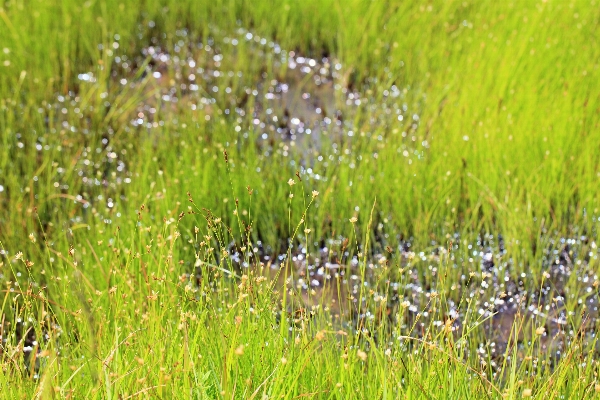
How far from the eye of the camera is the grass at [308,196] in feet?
7.50

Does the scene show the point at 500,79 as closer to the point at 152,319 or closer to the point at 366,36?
the point at 366,36

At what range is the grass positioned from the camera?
7.50ft

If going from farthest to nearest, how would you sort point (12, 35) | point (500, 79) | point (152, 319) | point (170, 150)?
point (12, 35) → point (500, 79) → point (170, 150) → point (152, 319)

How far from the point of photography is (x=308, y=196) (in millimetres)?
3531

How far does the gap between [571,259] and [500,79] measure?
129 cm

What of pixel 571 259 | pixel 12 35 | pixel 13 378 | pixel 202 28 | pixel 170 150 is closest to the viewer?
pixel 13 378

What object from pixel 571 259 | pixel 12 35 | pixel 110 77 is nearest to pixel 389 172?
pixel 571 259

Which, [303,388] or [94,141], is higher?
[94,141]

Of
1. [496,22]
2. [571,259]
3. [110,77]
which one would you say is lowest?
[571,259]

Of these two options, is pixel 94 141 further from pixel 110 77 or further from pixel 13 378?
pixel 13 378

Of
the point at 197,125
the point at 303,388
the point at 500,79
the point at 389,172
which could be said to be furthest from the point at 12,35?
the point at 303,388

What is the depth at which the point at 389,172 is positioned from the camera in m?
3.65

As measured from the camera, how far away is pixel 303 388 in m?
2.19

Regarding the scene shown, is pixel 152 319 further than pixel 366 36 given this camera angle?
No
